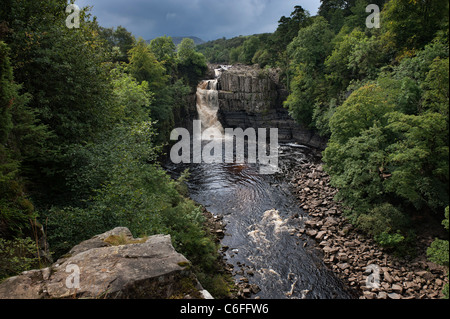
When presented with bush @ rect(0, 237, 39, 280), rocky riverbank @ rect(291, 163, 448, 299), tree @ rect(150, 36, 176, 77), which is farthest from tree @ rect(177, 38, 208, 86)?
bush @ rect(0, 237, 39, 280)

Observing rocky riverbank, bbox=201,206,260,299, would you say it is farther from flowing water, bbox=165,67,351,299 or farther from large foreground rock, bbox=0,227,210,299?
large foreground rock, bbox=0,227,210,299

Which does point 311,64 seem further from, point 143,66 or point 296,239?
point 296,239

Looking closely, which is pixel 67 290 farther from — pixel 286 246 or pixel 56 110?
pixel 286 246

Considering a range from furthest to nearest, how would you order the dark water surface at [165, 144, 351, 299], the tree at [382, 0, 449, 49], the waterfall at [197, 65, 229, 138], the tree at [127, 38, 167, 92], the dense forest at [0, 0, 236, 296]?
the waterfall at [197, 65, 229, 138], the tree at [127, 38, 167, 92], the tree at [382, 0, 449, 49], the dark water surface at [165, 144, 351, 299], the dense forest at [0, 0, 236, 296]

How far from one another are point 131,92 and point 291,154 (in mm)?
19478

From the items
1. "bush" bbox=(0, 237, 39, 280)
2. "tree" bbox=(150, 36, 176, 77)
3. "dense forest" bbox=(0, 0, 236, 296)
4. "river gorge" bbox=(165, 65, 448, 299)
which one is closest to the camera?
"bush" bbox=(0, 237, 39, 280)

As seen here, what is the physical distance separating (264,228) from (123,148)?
9.94 meters

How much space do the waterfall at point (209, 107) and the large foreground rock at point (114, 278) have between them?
3328 centimetres

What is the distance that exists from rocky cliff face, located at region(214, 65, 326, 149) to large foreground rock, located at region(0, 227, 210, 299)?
111 feet

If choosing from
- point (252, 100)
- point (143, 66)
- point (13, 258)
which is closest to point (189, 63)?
point (252, 100)

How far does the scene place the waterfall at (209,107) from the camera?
127 feet

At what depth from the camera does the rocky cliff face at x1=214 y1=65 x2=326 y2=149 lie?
3803 cm

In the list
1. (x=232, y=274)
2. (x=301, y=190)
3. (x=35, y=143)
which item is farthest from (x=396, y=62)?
(x=35, y=143)

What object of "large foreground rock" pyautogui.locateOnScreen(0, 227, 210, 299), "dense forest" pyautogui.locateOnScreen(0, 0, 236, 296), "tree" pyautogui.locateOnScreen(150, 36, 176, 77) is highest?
"tree" pyautogui.locateOnScreen(150, 36, 176, 77)
